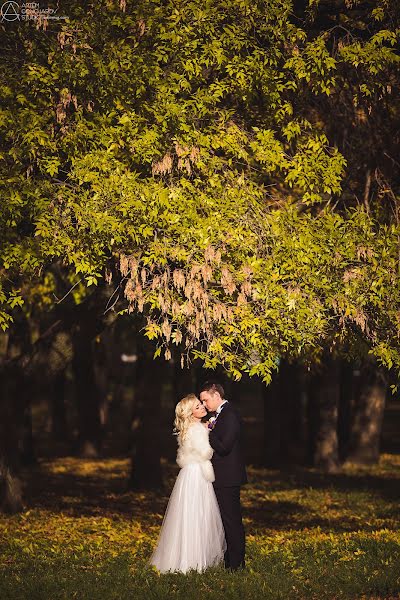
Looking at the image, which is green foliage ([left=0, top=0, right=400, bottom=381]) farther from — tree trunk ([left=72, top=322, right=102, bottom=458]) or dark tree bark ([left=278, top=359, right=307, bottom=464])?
dark tree bark ([left=278, top=359, right=307, bottom=464])

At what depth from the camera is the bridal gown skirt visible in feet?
37.2

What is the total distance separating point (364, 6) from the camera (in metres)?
15.5

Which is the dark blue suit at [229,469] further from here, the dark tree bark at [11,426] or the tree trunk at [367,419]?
the tree trunk at [367,419]

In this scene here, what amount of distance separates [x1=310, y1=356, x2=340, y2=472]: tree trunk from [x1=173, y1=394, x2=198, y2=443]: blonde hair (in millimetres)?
15242

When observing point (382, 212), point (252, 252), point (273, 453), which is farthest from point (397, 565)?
point (273, 453)

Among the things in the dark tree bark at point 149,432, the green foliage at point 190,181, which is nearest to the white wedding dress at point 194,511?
the green foliage at point 190,181

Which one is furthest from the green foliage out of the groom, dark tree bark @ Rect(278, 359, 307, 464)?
dark tree bark @ Rect(278, 359, 307, 464)

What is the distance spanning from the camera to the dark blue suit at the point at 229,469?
37.2ft

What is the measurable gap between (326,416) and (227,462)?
52.9 ft

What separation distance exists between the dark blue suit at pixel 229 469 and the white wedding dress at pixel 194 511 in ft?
0.26

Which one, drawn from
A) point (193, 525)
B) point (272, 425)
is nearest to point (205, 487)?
→ point (193, 525)

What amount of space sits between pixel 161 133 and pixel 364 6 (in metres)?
4.53

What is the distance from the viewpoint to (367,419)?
28250mm

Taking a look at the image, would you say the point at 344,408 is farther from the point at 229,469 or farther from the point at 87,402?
the point at 229,469
